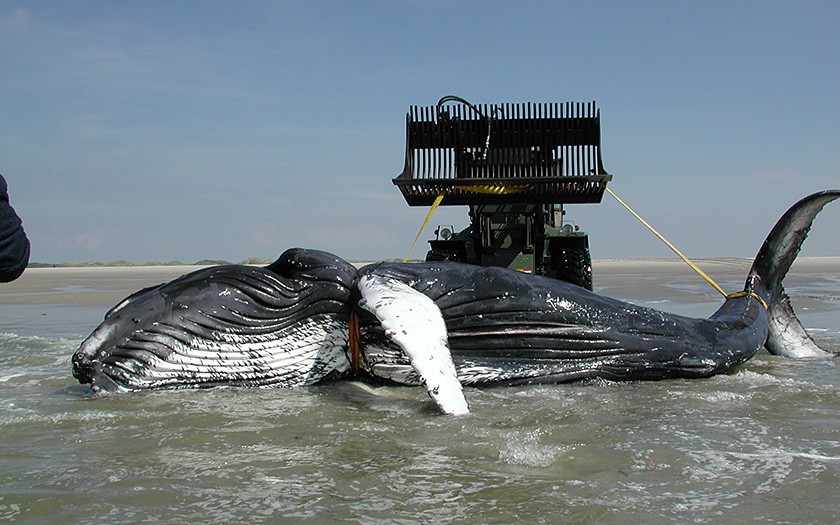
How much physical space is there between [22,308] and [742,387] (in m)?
13.0

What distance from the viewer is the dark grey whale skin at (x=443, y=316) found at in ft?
16.2

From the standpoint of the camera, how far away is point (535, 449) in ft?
11.2

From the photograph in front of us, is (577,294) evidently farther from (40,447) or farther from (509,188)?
(509,188)

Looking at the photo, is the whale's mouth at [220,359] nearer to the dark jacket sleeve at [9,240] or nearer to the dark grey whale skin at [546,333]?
the dark grey whale skin at [546,333]

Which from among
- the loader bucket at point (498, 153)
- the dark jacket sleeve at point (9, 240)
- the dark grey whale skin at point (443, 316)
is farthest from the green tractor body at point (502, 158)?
the dark jacket sleeve at point (9, 240)

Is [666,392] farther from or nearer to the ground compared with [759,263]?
nearer to the ground

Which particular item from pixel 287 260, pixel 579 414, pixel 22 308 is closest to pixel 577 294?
pixel 579 414

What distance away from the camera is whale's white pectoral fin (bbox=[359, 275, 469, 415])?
4.16 meters

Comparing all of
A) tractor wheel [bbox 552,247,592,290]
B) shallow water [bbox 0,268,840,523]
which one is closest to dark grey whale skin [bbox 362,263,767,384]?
shallow water [bbox 0,268,840,523]

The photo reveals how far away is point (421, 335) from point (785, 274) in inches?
157

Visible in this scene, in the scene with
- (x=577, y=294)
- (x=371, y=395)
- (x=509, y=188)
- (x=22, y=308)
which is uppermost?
(x=509, y=188)

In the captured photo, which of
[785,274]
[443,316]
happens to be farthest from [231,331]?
[785,274]

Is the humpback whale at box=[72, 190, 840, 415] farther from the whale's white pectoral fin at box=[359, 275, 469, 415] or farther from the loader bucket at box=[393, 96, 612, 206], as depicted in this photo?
the loader bucket at box=[393, 96, 612, 206]

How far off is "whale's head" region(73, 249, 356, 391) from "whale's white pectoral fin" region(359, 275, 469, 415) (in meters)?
0.61
